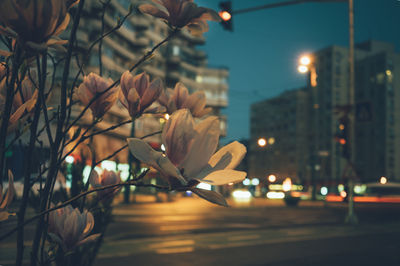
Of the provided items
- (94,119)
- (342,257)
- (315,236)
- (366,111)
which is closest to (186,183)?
(94,119)

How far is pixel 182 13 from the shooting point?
121 centimetres

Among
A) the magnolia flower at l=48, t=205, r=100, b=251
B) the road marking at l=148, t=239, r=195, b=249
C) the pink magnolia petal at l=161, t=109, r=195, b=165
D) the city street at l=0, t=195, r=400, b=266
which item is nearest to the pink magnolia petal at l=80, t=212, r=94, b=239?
the magnolia flower at l=48, t=205, r=100, b=251

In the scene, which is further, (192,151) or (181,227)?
(181,227)

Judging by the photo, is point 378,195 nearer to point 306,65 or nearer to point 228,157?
point 306,65

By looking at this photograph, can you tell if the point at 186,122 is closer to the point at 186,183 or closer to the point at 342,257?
the point at 186,183

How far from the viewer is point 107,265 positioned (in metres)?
6.86

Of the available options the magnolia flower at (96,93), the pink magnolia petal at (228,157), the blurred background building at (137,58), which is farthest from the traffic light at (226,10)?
the blurred background building at (137,58)

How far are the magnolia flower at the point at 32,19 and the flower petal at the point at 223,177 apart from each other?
1.52 ft

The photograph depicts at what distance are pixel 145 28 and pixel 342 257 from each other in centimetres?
4770

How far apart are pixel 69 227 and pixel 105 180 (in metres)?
0.38

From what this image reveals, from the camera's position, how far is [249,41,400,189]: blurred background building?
7162cm

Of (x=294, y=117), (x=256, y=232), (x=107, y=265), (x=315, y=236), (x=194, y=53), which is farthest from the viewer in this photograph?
(x=294, y=117)

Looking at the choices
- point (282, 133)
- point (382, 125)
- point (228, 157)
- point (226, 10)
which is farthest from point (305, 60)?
point (282, 133)

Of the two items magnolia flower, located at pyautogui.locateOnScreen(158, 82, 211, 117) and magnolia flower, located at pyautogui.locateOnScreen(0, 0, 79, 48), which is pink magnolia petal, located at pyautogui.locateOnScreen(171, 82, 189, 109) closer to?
magnolia flower, located at pyautogui.locateOnScreen(158, 82, 211, 117)
